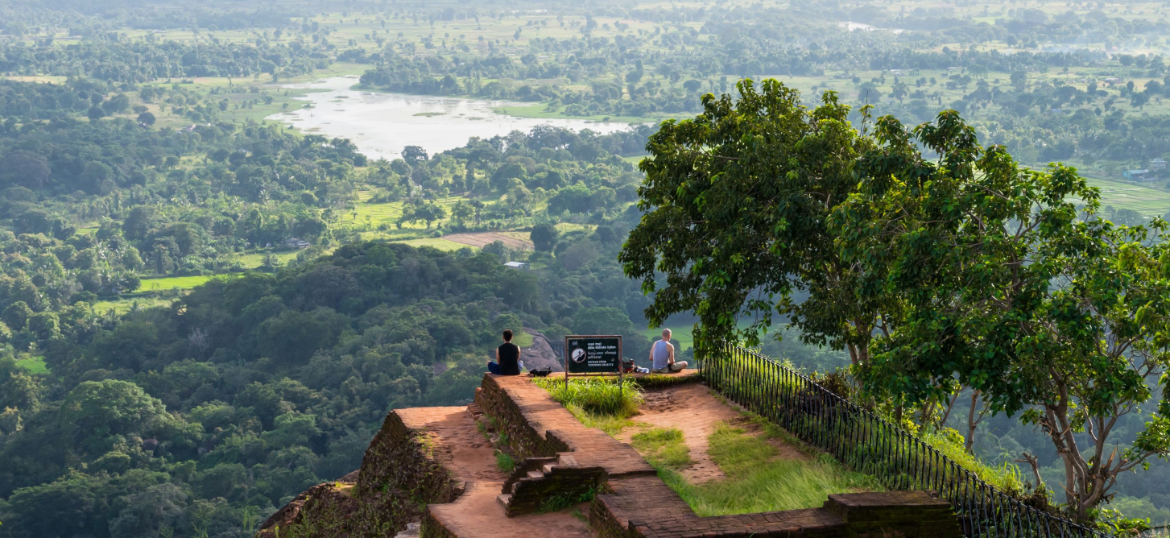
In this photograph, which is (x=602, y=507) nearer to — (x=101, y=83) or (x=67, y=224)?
(x=67, y=224)

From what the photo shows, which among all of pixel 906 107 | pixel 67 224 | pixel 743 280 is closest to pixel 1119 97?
pixel 906 107

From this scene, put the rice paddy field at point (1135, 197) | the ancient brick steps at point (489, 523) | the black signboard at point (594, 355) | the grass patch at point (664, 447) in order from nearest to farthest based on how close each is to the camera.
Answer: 1. the ancient brick steps at point (489, 523)
2. the grass patch at point (664, 447)
3. the black signboard at point (594, 355)
4. the rice paddy field at point (1135, 197)

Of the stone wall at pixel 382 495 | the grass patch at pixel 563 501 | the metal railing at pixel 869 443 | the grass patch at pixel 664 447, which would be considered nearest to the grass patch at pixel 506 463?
the stone wall at pixel 382 495

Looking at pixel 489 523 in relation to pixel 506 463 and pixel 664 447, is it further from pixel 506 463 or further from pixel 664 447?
pixel 664 447

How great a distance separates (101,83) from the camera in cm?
17362

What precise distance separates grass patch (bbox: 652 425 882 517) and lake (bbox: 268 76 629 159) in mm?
136220

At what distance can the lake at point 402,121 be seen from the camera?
156125 mm

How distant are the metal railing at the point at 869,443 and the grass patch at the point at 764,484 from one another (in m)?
0.27

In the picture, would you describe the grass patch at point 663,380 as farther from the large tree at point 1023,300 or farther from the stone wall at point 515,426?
the large tree at point 1023,300

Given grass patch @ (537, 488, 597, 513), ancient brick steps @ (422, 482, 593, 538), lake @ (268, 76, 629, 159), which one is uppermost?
grass patch @ (537, 488, 597, 513)

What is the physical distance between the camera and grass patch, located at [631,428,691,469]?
1272 centimetres

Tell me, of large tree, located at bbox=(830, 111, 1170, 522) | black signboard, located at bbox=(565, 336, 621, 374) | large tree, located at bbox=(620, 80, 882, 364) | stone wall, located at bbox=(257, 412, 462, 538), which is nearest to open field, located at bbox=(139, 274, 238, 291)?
stone wall, located at bbox=(257, 412, 462, 538)

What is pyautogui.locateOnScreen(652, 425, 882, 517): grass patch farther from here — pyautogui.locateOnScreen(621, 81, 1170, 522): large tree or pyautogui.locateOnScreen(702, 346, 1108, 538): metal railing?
pyautogui.locateOnScreen(621, 81, 1170, 522): large tree

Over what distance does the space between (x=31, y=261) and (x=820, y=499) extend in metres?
92.8
